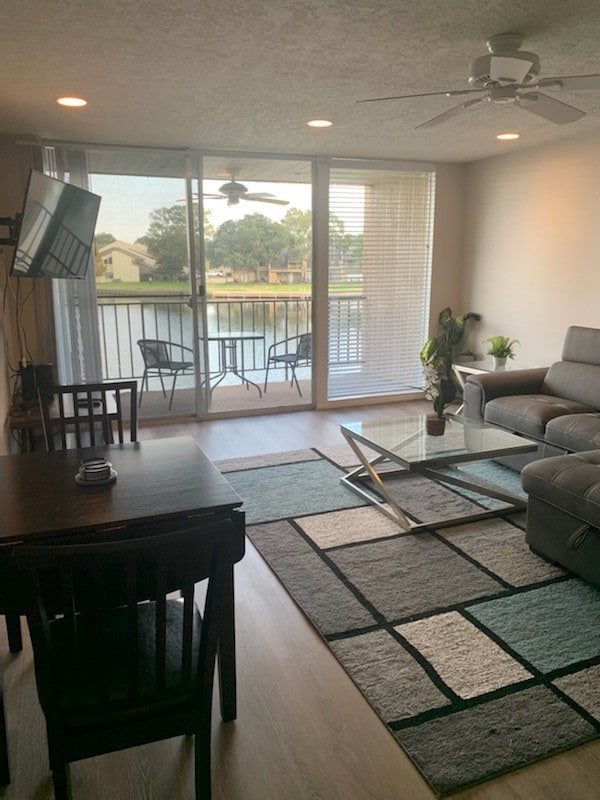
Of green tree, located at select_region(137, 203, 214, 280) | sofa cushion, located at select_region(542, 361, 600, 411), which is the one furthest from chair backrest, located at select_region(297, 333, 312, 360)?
sofa cushion, located at select_region(542, 361, 600, 411)

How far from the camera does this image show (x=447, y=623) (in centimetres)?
230

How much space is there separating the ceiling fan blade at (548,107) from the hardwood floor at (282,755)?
244cm

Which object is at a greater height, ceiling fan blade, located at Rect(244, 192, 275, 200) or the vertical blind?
ceiling fan blade, located at Rect(244, 192, 275, 200)

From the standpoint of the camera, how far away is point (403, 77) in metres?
2.92

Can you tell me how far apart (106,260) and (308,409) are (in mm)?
2243

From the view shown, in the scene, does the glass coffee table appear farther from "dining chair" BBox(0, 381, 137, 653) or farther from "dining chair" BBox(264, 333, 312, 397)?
"dining chair" BBox(264, 333, 312, 397)

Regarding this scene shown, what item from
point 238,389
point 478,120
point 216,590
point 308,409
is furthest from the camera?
point 238,389

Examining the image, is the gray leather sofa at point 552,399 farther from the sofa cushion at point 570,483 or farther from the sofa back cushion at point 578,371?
the sofa cushion at point 570,483

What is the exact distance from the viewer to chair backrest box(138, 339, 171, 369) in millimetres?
5101

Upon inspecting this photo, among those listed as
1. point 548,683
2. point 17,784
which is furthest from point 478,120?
point 17,784

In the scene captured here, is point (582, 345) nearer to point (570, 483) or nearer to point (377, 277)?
point (570, 483)

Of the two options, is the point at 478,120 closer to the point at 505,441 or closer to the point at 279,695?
the point at 505,441

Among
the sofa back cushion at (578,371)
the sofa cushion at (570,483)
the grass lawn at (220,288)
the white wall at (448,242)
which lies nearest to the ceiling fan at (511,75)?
the sofa cushion at (570,483)

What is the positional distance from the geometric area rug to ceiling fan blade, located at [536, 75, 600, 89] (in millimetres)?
2060
